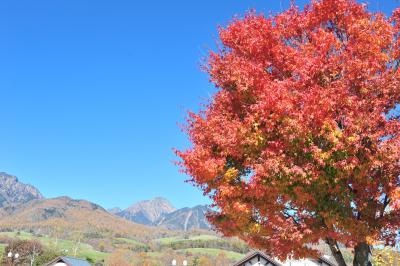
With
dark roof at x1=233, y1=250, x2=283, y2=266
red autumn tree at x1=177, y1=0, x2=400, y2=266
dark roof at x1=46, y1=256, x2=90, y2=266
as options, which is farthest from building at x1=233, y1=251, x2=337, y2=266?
red autumn tree at x1=177, y1=0, x2=400, y2=266

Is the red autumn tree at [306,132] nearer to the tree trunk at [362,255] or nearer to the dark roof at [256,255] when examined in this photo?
the tree trunk at [362,255]

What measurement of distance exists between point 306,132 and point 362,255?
5.67 metres

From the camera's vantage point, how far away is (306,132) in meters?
13.7

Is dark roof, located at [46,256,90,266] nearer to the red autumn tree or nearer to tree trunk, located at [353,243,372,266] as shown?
the red autumn tree

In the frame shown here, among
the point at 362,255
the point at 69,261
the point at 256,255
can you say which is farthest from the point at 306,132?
the point at 69,261

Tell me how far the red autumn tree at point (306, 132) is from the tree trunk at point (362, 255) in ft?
0.12

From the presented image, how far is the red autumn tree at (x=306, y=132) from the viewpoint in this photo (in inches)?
543

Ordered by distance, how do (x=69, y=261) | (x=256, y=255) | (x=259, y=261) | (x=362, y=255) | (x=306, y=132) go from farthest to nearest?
(x=69, y=261), (x=256, y=255), (x=259, y=261), (x=362, y=255), (x=306, y=132)

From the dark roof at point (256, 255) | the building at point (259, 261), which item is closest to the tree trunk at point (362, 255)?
the dark roof at point (256, 255)

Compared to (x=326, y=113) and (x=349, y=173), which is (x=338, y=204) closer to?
(x=349, y=173)

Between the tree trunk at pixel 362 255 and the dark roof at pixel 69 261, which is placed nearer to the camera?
the tree trunk at pixel 362 255

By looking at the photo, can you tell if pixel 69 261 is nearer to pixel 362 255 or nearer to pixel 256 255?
pixel 256 255

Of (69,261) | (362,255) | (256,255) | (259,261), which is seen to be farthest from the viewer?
(69,261)

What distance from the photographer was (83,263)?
71.0 m
